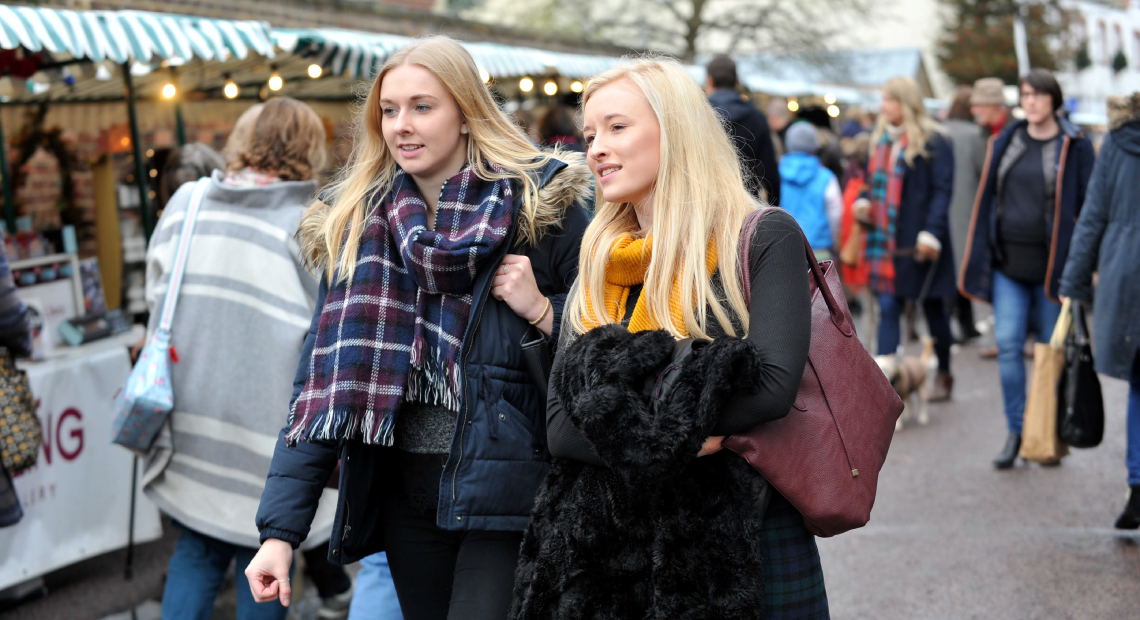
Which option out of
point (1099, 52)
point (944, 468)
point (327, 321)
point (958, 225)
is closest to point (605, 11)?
point (1099, 52)

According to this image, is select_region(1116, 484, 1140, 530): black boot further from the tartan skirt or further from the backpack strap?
the backpack strap

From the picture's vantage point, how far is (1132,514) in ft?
15.6

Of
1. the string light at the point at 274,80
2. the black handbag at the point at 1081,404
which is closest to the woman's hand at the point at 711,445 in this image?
the black handbag at the point at 1081,404

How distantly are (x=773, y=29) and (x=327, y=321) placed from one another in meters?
30.7

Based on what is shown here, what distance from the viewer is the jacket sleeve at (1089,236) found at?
4.82 m

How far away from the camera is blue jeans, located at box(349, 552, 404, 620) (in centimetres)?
280

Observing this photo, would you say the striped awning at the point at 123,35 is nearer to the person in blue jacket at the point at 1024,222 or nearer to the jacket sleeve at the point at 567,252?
the jacket sleeve at the point at 567,252

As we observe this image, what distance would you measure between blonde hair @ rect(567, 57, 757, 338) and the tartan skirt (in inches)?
14.5

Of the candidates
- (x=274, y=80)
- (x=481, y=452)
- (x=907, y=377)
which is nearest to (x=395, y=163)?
(x=481, y=452)

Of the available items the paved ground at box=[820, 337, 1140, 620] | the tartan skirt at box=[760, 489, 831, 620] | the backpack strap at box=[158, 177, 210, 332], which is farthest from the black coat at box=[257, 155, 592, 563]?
the paved ground at box=[820, 337, 1140, 620]

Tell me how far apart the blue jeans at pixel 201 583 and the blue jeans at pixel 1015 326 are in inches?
165

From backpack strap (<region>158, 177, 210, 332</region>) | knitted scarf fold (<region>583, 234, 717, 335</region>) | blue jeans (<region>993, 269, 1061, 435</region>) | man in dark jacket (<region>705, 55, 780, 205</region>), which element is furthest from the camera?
man in dark jacket (<region>705, 55, 780, 205</region>)

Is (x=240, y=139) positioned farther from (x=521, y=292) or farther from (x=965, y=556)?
(x=965, y=556)

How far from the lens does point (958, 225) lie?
352 inches
